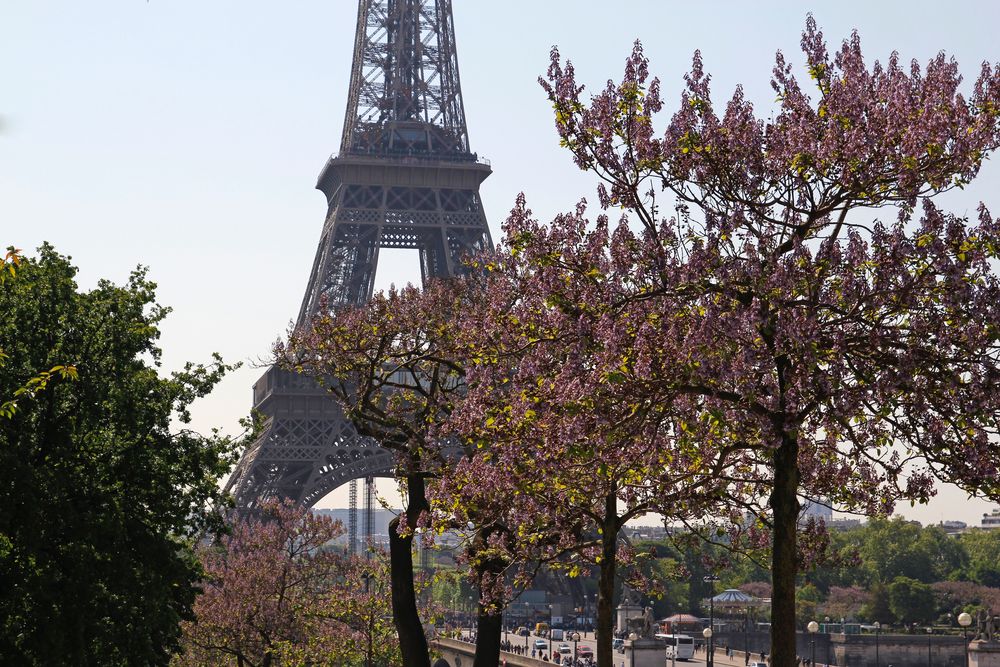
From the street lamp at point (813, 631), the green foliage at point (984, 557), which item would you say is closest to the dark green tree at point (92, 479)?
the street lamp at point (813, 631)

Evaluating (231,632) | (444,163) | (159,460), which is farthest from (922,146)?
(444,163)

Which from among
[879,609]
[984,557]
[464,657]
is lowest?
[464,657]

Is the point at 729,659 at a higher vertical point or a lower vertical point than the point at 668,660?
higher

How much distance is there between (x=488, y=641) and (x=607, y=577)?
16.4 ft

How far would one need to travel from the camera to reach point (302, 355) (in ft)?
99.3

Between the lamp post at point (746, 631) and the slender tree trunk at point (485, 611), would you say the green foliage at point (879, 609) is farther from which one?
the slender tree trunk at point (485, 611)

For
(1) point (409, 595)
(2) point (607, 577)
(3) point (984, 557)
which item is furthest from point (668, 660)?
(2) point (607, 577)

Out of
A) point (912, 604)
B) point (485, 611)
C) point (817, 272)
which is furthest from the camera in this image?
point (912, 604)

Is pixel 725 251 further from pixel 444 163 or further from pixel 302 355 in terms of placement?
pixel 444 163

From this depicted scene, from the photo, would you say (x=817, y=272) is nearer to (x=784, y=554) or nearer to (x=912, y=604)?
(x=784, y=554)

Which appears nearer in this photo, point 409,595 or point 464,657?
point 409,595

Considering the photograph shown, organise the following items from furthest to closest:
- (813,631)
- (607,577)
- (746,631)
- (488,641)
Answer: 1. (746,631)
2. (813,631)
3. (488,641)
4. (607,577)

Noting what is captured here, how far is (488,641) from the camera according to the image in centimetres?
2792

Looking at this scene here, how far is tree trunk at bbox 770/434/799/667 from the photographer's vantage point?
658 inches
